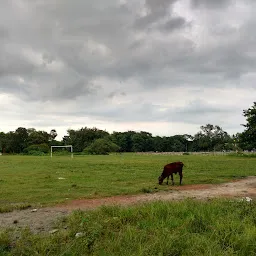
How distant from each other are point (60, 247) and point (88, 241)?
0.61 m

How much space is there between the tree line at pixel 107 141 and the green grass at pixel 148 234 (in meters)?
75.1

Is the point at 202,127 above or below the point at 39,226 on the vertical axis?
above

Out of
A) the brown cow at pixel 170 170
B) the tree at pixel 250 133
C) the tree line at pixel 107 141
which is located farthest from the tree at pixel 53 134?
the brown cow at pixel 170 170

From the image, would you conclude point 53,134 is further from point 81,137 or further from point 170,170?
point 170,170

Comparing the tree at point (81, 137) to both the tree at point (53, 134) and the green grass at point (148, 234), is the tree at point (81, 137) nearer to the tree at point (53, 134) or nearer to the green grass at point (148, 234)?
the tree at point (53, 134)

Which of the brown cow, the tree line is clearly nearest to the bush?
the tree line

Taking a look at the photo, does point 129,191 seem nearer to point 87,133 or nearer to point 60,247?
point 60,247

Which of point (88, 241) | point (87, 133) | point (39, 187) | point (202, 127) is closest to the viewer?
point (88, 241)

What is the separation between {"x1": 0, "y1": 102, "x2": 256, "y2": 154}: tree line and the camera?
97.0 metres

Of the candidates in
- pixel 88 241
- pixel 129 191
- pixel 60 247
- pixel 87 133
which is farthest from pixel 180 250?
pixel 87 133

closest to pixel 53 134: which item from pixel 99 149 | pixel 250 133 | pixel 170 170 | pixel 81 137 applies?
pixel 81 137

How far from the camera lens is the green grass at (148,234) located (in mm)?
6672

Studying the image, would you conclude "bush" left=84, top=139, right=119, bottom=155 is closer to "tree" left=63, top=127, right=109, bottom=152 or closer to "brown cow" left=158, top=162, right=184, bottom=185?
"tree" left=63, top=127, right=109, bottom=152

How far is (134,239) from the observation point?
6977 mm
